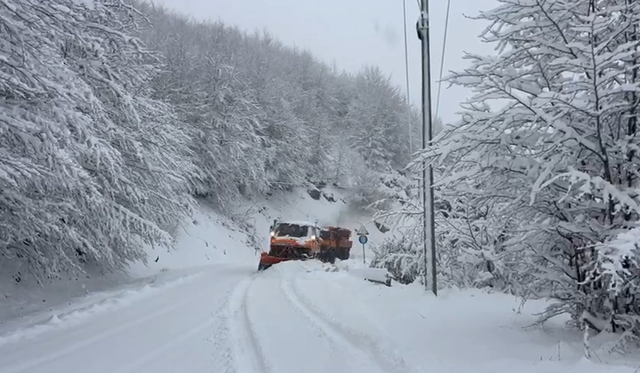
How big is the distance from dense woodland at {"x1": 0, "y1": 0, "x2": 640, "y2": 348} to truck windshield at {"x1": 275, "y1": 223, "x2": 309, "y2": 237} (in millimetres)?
4861

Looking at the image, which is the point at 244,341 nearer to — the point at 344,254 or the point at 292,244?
the point at 292,244

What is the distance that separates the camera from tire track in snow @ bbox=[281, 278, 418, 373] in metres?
5.42

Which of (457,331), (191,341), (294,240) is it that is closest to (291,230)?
(294,240)

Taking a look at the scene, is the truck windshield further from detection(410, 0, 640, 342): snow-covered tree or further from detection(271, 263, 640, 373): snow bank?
detection(410, 0, 640, 342): snow-covered tree

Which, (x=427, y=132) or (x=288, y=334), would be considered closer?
(x=288, y=334)

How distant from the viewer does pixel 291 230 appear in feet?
70.7

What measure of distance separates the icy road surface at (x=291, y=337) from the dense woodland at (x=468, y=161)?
88 centimetres

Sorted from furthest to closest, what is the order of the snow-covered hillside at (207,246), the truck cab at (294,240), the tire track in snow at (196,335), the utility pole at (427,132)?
the truck cab at (294,240), the snow-covered hillside at (207,246), the utility pole at (427,132), the tire track in snow at (196,335)

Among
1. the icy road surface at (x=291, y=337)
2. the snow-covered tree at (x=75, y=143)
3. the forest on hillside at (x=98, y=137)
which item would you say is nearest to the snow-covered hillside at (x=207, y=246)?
the forest on hillside at (x=98, y=137)

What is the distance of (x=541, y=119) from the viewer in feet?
17.6

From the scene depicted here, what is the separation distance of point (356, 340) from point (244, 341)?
1579 mm

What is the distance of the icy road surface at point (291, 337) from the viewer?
538cm

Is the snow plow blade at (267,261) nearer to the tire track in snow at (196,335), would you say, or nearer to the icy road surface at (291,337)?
the icy road surface at (291,337)

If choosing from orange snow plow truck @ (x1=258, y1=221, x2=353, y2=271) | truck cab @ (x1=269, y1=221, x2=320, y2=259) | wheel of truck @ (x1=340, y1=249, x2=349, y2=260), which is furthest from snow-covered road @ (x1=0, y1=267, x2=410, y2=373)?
wheel of truck @ (x1=340, y1=249, x2=349, y2=260)
